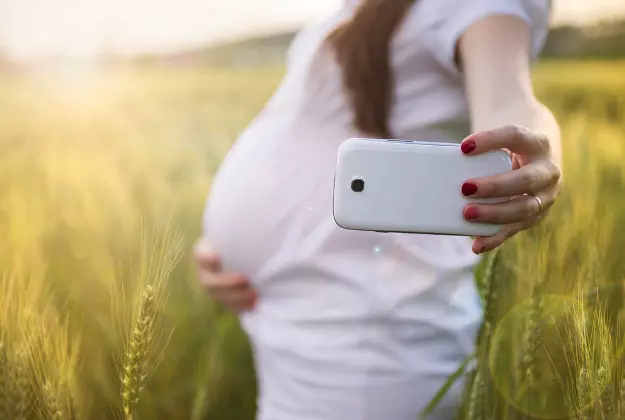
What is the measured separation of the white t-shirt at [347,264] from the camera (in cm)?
63

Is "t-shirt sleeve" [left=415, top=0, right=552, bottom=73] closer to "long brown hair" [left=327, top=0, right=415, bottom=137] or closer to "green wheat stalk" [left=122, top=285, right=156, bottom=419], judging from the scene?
"long brown hair" [left=327, top=0, right=415, bottom=137]

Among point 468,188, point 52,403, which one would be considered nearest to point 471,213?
point 468,188

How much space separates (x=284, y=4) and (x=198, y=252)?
347 millimetres

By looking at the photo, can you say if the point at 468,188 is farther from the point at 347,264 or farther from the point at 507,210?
the point at 347,264

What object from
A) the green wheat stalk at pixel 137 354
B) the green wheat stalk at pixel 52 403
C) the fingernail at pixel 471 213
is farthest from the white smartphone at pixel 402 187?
the green wheat stalk at pixel 52 403

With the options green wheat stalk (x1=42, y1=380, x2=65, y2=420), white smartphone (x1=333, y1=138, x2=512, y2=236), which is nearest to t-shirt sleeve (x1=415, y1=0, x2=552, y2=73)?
white smartphone (x1=333, y1=138, x2=512, y2=236)

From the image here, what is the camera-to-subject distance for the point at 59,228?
79cm

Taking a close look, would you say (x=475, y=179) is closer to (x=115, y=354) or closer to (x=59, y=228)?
(x=115, y=354)

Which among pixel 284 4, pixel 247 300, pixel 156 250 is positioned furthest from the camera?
pixel 284 4

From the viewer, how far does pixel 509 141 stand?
0.49 m

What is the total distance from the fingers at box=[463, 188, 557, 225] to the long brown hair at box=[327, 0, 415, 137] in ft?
0.54

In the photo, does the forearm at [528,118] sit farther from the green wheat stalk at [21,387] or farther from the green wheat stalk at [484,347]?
the green wheat stalk at [21,387]

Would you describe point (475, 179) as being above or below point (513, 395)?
above

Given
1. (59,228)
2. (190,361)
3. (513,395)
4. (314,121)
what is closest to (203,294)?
(190,361)
